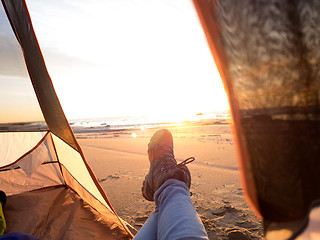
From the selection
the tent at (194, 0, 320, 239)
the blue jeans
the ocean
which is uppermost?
the tent at (194, 0, 320, 239)

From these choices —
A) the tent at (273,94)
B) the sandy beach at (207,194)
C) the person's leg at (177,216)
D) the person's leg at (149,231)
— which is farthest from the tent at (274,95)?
the sandy beach at (207,194)

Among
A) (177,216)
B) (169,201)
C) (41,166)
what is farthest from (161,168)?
(41,166)

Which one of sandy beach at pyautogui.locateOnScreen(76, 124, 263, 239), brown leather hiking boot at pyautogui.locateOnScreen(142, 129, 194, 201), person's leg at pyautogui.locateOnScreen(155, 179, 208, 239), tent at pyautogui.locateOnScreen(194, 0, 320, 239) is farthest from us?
sandy beach at pyautogui.locateOnScreen(76, 124, 263, 239)

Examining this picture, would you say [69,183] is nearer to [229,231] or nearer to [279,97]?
[229,231]

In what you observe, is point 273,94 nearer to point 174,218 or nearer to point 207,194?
point 174,218

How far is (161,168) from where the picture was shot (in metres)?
1.60

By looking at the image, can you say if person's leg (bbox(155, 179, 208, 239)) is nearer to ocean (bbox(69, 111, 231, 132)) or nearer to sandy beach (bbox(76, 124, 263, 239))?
sandy beach (bbox(76, 124, 263, 239))

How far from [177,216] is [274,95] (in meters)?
0.87

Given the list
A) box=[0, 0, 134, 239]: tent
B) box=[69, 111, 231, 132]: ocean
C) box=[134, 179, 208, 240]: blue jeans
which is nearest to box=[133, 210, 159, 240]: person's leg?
box=[134, 179, 208, 240]: blue jeans

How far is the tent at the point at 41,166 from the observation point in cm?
153

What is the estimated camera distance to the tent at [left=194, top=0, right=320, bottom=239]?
0.94ft

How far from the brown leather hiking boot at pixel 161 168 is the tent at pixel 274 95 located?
108 centimetres

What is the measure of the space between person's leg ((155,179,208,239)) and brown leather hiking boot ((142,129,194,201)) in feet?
0.42

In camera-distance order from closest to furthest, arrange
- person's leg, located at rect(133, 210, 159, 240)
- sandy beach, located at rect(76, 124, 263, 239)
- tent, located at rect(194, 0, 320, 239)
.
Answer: tent, located at rect(194, 0, 320, 239), person's leg, located at rect(133, 210, 159, 240), sandy beach, located at rect(76, 124, 263, 239)
